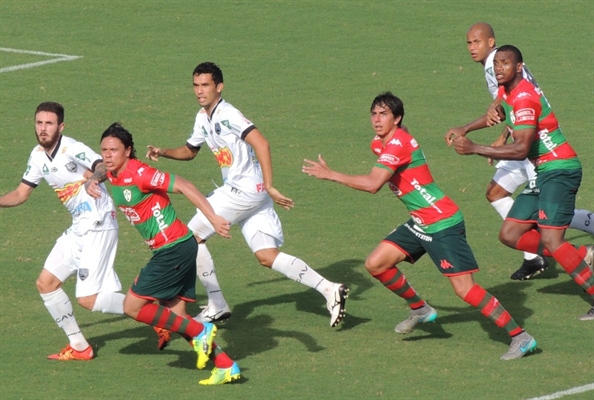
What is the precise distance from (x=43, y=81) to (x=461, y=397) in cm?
1268

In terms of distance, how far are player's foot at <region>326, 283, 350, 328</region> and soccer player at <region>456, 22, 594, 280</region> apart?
8.27 ft

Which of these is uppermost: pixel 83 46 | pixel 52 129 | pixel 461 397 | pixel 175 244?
pixel 83 46

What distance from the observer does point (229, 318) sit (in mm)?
12156

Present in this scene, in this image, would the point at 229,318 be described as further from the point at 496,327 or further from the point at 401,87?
the point at 401,87

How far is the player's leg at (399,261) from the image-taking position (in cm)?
1128

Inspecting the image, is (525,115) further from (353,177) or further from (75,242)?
(75,242)

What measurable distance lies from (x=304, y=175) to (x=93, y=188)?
6505 mm

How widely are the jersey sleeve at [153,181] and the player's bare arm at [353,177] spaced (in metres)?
1.15

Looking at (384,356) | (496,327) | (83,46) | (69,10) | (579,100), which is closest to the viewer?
(384,356)

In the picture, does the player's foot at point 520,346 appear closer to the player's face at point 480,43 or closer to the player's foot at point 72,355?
the player's foot at point 72,355

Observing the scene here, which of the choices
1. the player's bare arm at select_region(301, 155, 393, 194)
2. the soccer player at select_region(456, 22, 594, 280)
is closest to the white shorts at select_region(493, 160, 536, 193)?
the soccer player at select_region(456, 22, 594, 280)

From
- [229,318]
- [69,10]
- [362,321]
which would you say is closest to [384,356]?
[362,321]

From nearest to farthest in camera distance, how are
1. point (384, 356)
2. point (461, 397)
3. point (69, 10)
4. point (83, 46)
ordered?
point (461, 397) < point (384, 356) < point (83, 46) < point (69, 10)


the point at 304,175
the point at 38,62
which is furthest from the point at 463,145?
the point at 38,62
